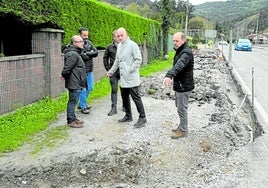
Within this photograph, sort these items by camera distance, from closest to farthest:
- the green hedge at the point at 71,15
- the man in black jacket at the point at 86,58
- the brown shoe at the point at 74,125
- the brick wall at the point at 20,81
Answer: the brown shoe at the point at 74,125 → the brick wall at the point at 20,81 → the green hedge at the point at 71,15 → the man in black jacket at the point at 86,58

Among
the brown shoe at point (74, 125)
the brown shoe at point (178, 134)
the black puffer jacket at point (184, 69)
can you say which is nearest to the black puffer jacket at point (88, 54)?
the brown shoe at point (74, 125)

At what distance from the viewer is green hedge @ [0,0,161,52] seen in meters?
8.75

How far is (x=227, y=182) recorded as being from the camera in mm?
5238

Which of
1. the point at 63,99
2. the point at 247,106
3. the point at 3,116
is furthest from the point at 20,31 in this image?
the point at 247,106

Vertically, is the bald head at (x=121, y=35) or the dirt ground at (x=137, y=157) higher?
the bald head at (x=121, y=35)

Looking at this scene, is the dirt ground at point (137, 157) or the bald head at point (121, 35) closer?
the dirt ground at point (137, 157)

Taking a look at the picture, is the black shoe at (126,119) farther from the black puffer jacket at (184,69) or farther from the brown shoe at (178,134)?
the black puffer jacket at (184,69)

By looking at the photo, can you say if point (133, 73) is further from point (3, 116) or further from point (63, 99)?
point (63, 99)

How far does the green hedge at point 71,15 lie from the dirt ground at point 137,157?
266 cm

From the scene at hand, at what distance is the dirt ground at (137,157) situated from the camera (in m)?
5.29

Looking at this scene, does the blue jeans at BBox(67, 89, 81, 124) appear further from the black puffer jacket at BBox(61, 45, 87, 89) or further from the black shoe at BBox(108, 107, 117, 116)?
the black shoe at BBox(108, 107, 117, 116)

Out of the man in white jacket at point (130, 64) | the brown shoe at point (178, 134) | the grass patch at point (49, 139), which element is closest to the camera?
the grass patch at point (49, 139)

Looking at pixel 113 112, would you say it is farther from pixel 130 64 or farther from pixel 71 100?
pixel 130 64

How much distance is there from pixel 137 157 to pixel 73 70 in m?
2.52
